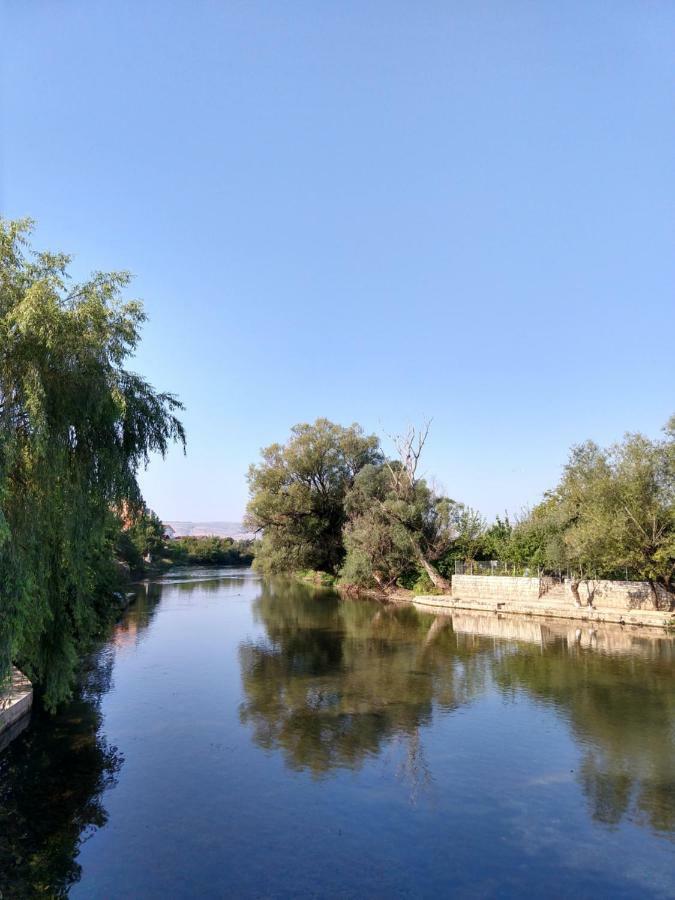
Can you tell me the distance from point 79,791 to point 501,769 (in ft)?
24.5

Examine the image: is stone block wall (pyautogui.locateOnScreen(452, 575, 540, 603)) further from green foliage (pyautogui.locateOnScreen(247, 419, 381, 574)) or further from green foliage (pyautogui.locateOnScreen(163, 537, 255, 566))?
green foliage (pyautogui.locateOnScreen(163, 537, 255, 566))

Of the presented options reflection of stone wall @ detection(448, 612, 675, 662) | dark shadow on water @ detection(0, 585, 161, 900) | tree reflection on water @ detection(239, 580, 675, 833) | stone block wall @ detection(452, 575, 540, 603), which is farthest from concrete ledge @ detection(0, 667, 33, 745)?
stone block wall @ detection(452, 575, 540, 603)

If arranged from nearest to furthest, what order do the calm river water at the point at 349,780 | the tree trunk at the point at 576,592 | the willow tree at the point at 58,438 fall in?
1. the calm river water at the point at 349,780
2. the willow tree at the point at 58,438
3. the tree trunk at the point at 576,592

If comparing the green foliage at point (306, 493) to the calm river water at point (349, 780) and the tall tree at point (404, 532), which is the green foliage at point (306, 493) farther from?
the calm river water at point (349, 780)

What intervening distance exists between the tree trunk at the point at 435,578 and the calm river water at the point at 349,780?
18876 mm

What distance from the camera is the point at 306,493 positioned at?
169 ft

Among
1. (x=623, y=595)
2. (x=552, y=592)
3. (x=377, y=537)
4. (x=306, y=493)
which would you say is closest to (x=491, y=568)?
(x=552, y=592)

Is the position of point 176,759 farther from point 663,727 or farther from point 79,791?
point 663,727

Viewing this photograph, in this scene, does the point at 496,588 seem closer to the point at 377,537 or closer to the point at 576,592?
the point at 576,592

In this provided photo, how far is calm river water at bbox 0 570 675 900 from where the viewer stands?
25.5ft

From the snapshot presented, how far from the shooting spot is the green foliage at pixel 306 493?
50.7 metres

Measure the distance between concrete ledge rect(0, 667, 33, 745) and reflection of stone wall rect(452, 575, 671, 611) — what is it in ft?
82.2

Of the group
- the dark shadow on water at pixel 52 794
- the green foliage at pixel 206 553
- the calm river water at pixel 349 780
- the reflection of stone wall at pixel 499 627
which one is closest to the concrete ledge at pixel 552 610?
the reflection of stone wall at pixel 499 627

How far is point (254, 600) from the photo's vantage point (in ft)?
141
